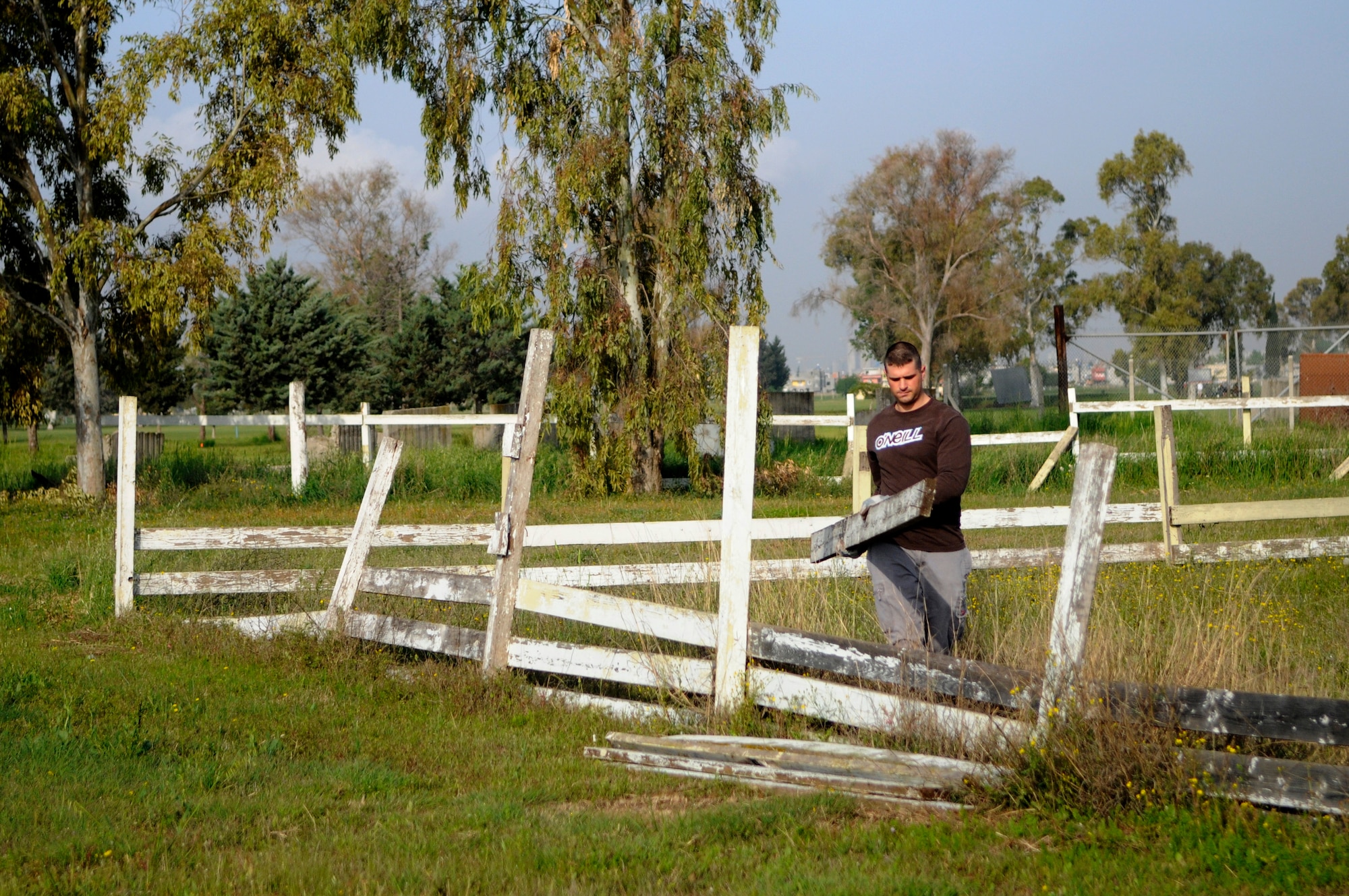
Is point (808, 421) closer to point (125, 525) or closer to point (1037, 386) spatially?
point (125, 525)

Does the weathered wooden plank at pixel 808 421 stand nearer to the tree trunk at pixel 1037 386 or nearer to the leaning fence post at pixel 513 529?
the tree trunk at pixel 1037 386

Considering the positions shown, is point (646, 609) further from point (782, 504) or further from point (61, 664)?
point (782, 504)

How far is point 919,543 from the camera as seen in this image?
222 inches

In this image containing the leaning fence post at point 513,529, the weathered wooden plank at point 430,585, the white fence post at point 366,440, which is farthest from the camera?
the white fence post at point 366,440

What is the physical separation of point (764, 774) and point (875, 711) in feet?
2.12

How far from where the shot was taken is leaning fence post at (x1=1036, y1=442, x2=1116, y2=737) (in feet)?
14.3

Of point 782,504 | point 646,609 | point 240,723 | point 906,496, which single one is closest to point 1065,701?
point 906,496

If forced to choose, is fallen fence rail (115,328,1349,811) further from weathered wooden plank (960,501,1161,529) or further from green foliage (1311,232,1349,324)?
green foliage (1311,232,1349,324)

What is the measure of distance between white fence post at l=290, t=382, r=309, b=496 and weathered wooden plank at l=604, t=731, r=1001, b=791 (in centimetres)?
1231

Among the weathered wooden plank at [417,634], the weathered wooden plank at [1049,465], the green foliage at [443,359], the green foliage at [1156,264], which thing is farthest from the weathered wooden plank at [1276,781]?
the green foliage at [1156,264]

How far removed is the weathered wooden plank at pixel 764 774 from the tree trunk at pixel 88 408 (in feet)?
44.5

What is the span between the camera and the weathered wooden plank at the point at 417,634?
6654 mm

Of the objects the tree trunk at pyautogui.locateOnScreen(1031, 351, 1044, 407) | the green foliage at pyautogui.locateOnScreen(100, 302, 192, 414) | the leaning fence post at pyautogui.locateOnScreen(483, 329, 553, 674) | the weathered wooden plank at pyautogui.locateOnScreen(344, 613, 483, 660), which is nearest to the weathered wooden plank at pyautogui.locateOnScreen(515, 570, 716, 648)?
the leaning fence post at pyautogui.locateOnScreen(483, 329, 553, 674)

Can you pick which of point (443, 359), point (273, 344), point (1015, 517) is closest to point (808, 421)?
point (1015, 517)
